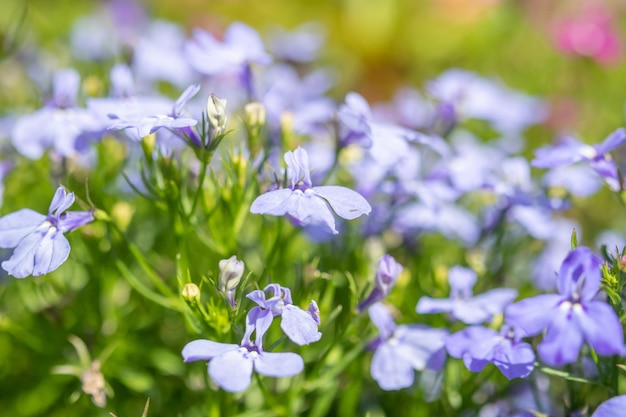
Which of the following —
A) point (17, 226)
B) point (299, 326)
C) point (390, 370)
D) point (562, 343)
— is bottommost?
point (390, 370)

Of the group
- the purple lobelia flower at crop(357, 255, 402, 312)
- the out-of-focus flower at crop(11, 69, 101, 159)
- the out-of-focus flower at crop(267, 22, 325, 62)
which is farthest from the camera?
the out-of-focus flower at crop(267, 22, 325, 62)

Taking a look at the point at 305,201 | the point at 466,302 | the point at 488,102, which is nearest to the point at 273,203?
the point at 305,201

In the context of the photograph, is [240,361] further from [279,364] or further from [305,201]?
[305,201]

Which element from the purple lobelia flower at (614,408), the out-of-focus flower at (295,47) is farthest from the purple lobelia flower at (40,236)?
the out-of-focus flower at (295,47)

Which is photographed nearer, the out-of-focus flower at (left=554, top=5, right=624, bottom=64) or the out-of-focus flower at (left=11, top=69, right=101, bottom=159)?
the out-of-focus flower at (left=11, top=69, right=101, bottom=159)

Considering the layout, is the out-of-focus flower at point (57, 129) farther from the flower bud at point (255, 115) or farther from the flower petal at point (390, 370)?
the flower petal at point (390, 370)

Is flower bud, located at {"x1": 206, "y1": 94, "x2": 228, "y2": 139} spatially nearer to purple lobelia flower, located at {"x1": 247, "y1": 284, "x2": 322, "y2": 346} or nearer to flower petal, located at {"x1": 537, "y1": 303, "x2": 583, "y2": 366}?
purple lobelia flower, located at {"x1": 247, "y1": 284, "x2": 322, "y2": 346}

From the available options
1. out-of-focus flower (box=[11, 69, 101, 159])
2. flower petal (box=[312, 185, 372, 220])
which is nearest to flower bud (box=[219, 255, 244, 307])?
flower petal (box=[312, 185, 372, 220])
